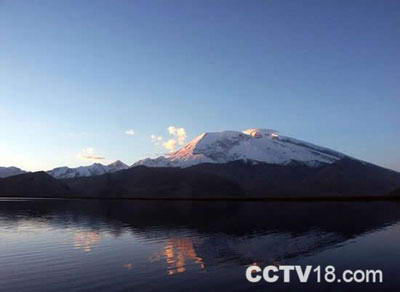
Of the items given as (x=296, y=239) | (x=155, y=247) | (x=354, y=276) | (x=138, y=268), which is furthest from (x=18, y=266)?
(x=296, y=239)

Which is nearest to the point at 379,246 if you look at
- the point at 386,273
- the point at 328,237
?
the point at 328,237

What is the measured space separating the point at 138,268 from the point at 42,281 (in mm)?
10631

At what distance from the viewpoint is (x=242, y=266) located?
159 ft

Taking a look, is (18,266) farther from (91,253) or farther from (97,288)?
(97,288)

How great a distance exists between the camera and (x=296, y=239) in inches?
2992

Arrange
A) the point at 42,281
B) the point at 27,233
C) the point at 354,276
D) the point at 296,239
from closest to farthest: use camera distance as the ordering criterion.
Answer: the point at 42,281
the point at 354,276
the point at 296,239
the point at 27,233

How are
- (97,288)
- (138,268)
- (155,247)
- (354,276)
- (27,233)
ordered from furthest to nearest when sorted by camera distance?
1. (27,233)
2. (155,247)
3. (138,268)
4. (354,276)
5. (97,288)

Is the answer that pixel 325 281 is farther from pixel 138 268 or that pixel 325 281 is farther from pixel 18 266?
pixel 18 266

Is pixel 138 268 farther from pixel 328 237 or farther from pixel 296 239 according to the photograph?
pixel 328 237

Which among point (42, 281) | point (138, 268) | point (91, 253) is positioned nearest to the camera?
point (42, 281)

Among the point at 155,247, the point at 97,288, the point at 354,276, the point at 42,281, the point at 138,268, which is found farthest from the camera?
the point at 155,247

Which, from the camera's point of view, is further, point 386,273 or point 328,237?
point 328,237

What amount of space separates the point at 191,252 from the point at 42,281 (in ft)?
78.4

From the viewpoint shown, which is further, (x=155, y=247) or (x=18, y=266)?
(x=155, y=247)
